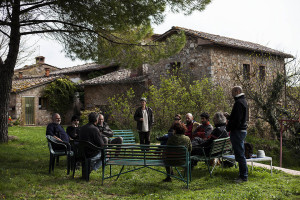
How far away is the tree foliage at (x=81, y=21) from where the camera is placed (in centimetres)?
831

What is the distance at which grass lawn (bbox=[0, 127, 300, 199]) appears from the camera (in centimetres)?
468

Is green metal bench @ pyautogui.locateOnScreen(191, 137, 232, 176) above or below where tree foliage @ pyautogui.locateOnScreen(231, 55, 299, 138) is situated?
below

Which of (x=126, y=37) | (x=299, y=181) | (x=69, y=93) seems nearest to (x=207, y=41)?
(x=126, y=37)

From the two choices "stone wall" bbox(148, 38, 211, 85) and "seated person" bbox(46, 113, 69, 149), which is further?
"stone wall" bbox(148, 38, 211, 85)

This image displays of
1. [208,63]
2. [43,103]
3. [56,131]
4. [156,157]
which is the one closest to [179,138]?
[156,157]

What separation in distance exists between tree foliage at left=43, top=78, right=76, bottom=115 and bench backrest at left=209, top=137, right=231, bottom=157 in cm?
1817

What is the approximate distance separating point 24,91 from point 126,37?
14.7 m

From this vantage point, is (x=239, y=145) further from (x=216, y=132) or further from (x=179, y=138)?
(x=179, y=138)

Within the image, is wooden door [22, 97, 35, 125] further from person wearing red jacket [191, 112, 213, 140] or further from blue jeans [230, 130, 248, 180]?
blue jeans [230, 130, 248, 180]

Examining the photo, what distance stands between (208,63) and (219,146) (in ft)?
30.6

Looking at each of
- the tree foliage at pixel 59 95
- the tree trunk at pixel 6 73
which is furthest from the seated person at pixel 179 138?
the tree foliage at pixel 59 95

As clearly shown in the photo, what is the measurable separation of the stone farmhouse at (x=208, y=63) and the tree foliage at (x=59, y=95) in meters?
5.13

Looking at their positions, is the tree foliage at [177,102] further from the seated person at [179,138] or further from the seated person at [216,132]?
the seated person at [179,138]

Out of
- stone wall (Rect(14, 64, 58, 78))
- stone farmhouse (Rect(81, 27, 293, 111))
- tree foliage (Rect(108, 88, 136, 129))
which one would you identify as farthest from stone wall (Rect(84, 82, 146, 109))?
stone wall (Rect(14, 64, 58, 78))
